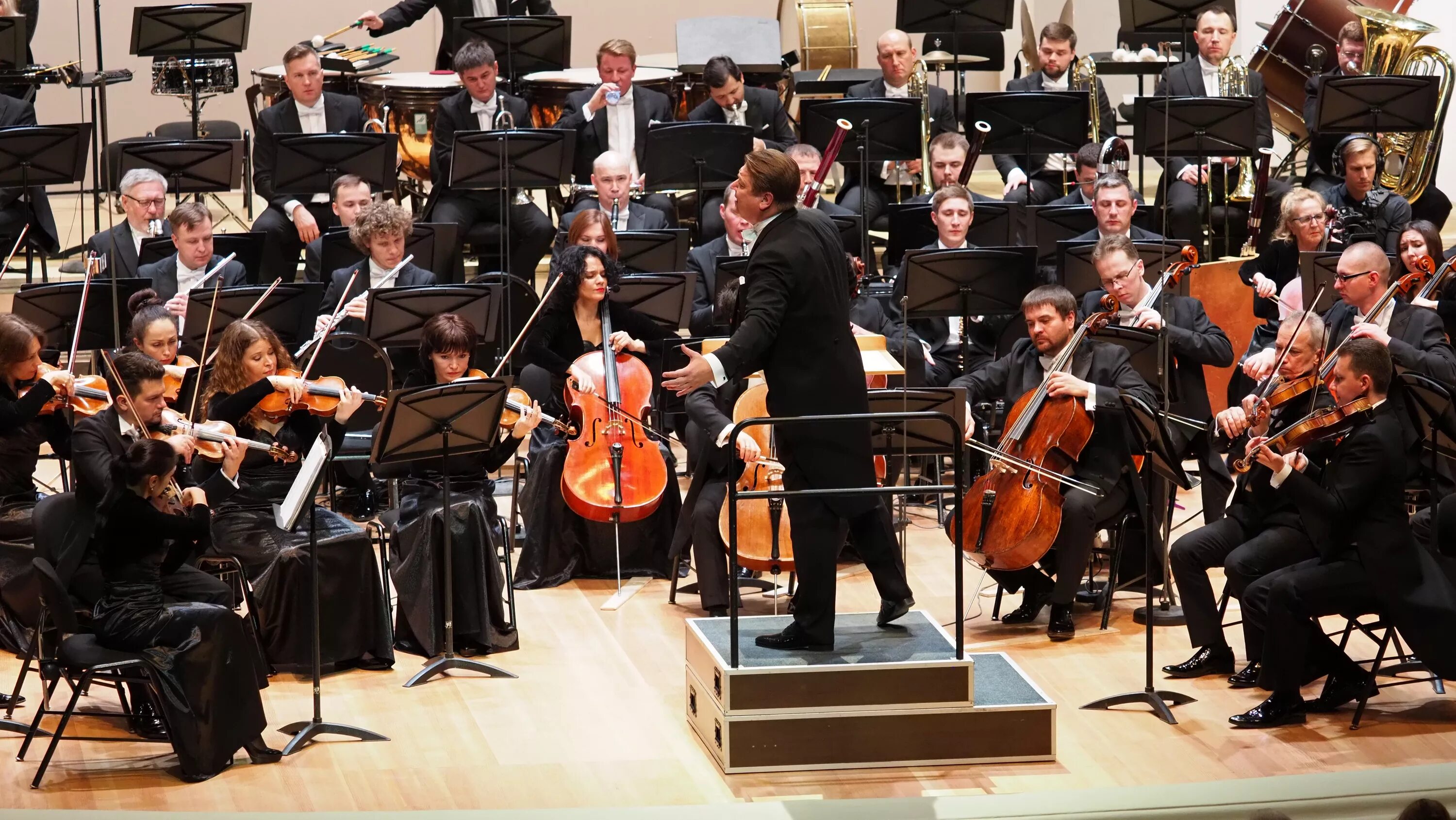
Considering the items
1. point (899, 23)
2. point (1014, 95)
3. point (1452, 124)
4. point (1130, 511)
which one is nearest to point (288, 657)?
point (1130, 511)

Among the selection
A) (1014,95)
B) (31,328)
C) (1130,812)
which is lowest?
(1130,812)

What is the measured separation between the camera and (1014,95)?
758 cm

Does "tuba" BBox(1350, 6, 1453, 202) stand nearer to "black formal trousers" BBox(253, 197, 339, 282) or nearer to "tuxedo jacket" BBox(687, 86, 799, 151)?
"tuxedo jacket" BBox(687, 86, 799, 151)

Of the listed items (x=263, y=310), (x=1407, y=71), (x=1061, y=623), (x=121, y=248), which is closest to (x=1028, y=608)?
(x=1061, y=623)

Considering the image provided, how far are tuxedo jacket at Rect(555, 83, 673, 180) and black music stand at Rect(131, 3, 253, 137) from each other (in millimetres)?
1565

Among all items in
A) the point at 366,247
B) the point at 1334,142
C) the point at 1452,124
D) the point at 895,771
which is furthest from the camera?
the point at 1452,124

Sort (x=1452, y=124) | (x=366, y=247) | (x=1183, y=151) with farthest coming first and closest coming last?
1. (x=1452, y=124)
2. (x=1183, y=151)
3. (x=366, y=247)

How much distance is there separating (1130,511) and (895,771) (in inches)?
59.8

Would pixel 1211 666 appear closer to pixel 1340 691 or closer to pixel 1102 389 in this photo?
pixel 1340 691

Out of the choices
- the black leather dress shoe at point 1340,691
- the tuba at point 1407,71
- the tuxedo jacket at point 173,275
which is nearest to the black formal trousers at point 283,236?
the tuxedo jacket at point 173,275

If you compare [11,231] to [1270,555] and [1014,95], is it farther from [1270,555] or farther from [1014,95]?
[1270,555]

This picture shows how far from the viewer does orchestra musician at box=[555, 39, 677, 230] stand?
7996mm

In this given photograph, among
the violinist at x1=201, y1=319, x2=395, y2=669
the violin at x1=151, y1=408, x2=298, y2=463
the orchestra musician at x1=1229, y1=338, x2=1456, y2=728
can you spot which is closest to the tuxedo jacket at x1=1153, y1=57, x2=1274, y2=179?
the orchestra musician at x1=1229, y1=338, x2=1456, y2=728

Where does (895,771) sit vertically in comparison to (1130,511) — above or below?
below
